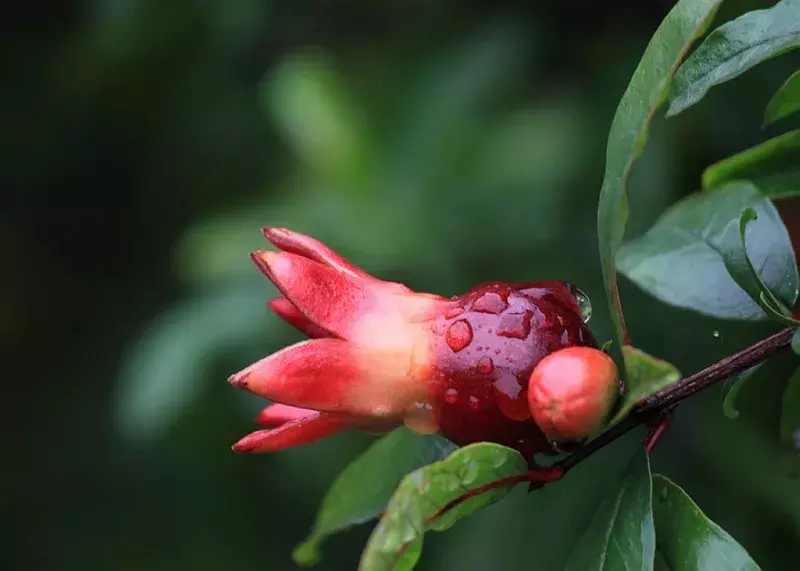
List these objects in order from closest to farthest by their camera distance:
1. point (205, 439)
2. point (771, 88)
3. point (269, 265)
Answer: point (269, 265) < point (771, 88) < point (205, 439)

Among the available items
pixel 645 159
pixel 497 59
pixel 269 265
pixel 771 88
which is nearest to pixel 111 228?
pixel 497 59

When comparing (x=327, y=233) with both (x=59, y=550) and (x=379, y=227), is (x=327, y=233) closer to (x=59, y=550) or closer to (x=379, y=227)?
(x=379, y=227)

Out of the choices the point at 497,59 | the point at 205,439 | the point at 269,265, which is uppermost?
the point at 269,265

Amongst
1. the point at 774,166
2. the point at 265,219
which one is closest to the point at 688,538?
the point at 774,166

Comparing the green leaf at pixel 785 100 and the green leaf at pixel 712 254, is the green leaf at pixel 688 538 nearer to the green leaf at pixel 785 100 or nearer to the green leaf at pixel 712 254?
the green leaf at pixel 712 254

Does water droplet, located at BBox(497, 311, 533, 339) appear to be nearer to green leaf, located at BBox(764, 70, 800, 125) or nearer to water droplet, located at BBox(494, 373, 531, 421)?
water droplet, located at BBox(494, 373, 531, 421)

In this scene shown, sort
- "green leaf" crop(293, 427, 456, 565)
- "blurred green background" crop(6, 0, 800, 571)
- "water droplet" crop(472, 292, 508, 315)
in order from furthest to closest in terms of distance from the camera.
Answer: "blurred green background" crop(6, 0, 800, 571)
"green leaf" crop(293, 427, 456, 565)
"water droplet" crop(472, 292, 508, 315)

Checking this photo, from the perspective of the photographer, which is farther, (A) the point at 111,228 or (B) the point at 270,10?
(A) the point at 111,228

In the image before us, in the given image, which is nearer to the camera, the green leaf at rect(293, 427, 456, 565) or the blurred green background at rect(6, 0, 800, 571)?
the green leaf at rect(293, 427, 456, 565)

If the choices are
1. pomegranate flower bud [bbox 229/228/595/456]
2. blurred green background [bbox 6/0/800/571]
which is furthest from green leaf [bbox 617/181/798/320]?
blurred green background [bbox 6/0/800/571]
